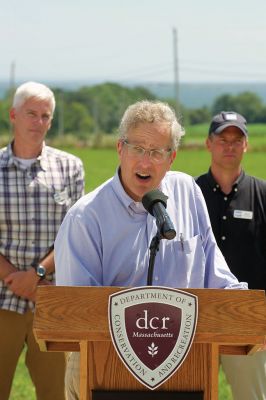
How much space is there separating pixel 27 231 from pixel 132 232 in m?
2.07

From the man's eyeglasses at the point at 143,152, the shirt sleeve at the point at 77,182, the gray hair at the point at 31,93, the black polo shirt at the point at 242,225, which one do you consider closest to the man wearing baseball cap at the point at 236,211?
the black polo shirt at the point at 242,225

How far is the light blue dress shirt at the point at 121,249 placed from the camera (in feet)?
14.5

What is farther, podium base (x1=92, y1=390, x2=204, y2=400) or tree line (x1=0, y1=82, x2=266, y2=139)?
tree line (x1=0, y1=82, x2=266, y2=139)

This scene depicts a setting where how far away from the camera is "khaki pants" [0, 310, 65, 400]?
21.2ft

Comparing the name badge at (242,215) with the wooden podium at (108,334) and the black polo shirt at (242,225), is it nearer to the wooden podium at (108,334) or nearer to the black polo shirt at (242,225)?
the black polo shirt at (242,225)

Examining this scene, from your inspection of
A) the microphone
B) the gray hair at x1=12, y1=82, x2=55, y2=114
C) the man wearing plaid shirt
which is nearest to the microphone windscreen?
the microphone

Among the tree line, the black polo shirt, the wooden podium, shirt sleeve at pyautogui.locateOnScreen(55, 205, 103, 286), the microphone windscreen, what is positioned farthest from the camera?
the tree line

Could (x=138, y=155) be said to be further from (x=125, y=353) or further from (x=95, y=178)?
(x=95, y=178)

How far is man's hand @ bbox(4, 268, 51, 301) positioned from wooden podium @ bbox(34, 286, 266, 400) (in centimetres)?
257

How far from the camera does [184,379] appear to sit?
379cm

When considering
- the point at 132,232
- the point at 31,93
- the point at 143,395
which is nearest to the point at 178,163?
the point at 31,93

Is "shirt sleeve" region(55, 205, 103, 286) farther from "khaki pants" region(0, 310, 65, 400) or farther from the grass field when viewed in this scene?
the grass field

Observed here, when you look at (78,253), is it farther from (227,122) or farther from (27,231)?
(227,122)

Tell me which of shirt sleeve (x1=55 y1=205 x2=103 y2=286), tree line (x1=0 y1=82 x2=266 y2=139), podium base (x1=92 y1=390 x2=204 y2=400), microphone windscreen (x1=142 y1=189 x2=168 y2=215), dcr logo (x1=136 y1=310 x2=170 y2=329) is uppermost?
microphone windscreen (x1=142 y1=189 x2=168 y2=215)
